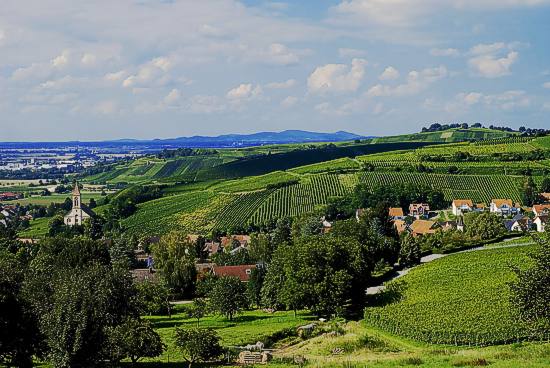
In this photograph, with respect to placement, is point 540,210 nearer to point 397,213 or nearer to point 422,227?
point 422,227

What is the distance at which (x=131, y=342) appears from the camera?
35.1 metres

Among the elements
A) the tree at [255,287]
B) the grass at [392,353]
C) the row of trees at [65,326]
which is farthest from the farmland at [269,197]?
the row of trees at [65,326]

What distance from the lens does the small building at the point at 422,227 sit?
104925mm

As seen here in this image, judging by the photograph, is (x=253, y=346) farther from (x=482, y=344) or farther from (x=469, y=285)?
(x=469, y=285)

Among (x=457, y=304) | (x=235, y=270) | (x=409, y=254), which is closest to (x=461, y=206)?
(x=409, y=254)

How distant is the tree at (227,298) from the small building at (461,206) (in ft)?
231

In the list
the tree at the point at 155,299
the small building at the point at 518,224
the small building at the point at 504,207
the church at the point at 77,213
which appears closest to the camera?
the tree at the point at 155,299

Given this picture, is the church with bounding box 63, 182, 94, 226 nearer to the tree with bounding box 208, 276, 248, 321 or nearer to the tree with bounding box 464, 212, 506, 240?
the tree with bounding box 464, 212, 506, 240

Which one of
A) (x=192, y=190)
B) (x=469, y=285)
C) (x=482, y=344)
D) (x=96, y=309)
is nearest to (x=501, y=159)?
(x=192, y=190)

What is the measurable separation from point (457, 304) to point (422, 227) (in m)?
59.4

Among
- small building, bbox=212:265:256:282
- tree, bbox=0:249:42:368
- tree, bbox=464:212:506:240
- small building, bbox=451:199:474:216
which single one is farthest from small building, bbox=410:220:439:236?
tree, bbox=0:249:42:368

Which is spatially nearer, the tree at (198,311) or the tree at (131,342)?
the tree at (131,342)

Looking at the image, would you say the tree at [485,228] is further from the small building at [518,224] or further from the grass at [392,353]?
the grass at [392,353]

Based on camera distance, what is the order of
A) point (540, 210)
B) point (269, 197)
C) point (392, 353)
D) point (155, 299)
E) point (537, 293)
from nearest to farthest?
point (537, 293)
point (392, 353)
point (155, 299)
point (540, 210)
point (269, 197)
